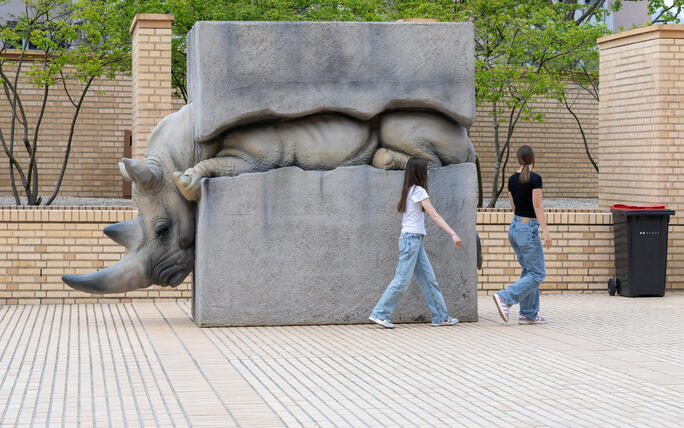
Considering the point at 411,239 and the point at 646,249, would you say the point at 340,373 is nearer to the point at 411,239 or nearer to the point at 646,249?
the point at 411,239

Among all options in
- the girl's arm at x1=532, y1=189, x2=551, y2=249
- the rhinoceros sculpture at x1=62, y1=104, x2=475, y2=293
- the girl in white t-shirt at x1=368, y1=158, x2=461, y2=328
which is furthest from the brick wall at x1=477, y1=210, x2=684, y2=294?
the girl in white t-shirt at x1=368, y1=158, x2=461, y2=328

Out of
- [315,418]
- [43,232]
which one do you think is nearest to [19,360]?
[315,418]

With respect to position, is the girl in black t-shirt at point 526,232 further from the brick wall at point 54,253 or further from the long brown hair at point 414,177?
the brick wall at point 54,253

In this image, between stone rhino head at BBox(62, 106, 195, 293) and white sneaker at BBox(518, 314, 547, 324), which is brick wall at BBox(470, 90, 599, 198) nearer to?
white sneaker at BBox(518, 314, 547, 324)

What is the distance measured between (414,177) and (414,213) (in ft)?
1.13

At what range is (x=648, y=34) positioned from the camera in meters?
13.8

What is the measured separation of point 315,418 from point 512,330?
4.37 m

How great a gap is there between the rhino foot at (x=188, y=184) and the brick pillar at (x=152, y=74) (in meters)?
3.70

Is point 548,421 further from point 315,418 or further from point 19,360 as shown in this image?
point 19,360

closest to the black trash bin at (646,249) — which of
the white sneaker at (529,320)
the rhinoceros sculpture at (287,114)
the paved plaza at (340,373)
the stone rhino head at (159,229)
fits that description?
the paved plaza at (340,373)

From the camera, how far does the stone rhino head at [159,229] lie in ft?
33.8

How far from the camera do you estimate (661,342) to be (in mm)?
9156

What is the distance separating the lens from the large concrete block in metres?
10.1

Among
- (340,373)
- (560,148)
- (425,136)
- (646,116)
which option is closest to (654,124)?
(646,116)
